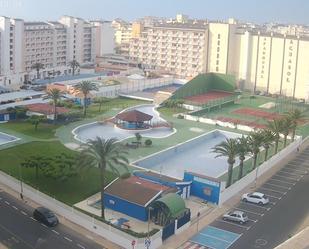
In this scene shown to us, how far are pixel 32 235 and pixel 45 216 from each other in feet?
5.48

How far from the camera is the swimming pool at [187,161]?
3981cm

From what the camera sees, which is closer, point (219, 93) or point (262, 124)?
point (262, 124)

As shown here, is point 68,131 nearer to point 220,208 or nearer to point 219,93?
point 220,208

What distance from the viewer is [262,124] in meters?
57.3

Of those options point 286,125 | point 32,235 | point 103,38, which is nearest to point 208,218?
point 32,235

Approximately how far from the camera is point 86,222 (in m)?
28.7

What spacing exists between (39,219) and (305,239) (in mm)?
15364

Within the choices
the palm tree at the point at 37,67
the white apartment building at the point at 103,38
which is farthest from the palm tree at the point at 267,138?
the white apartment building at the point at 103,38

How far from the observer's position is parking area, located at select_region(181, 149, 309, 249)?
2802cm

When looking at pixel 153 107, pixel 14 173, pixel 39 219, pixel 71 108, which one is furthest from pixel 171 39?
pixel 39 219

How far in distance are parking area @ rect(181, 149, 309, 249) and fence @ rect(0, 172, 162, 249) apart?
105 inches

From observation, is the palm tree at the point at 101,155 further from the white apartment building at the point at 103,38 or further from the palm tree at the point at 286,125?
the white apartment building at the point at 103,38

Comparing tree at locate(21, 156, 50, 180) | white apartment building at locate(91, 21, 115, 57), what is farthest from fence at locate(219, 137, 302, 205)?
white apartment building at locate(91, 21, 115, 57)

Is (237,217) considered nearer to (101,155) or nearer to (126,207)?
(126,207)
